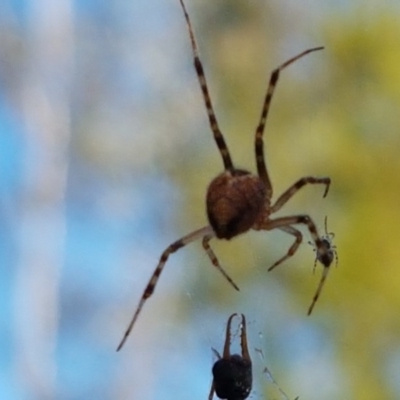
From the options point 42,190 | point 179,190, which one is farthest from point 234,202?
point 42,190

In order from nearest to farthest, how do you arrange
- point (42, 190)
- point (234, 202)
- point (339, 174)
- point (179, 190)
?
point (234, 202), point (339, 174), point (179, 190), point (42, 190)

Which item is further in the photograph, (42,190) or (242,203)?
(42,190)

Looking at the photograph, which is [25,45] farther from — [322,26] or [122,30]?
[322,26]

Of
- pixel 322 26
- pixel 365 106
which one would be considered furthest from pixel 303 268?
pixel 322 26

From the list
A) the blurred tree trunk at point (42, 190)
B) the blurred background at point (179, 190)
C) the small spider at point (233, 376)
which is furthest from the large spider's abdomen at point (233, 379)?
the blurred tree trunk at point (42, 190)

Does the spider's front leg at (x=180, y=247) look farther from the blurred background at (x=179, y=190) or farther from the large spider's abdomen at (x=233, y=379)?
the blurred background at (x=179, y=190)

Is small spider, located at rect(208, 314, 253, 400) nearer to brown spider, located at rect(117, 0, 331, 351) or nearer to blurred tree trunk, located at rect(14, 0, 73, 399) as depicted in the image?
brown spider, located at rect(117, 0, 331, 351)

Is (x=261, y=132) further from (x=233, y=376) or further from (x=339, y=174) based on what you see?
(x=339, y=174)
